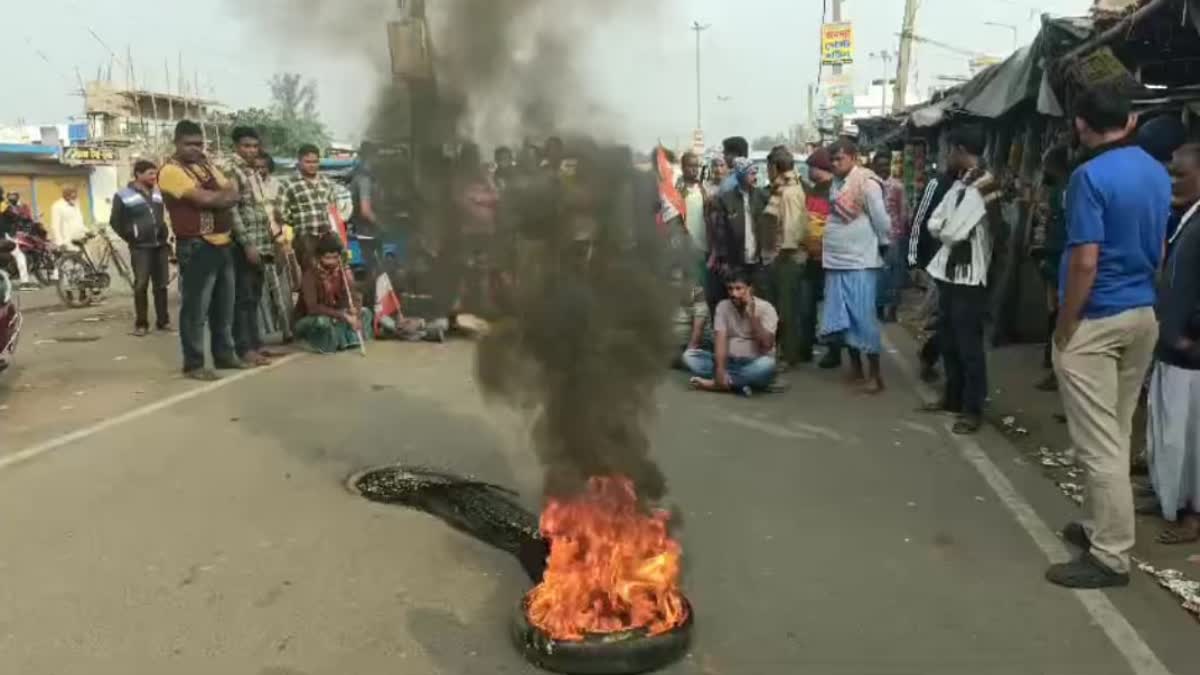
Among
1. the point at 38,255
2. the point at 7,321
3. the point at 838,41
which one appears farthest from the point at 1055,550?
the point at 838,41

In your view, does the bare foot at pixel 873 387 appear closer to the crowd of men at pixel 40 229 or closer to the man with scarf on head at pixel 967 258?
the man with scarf on head at pixel 967 258

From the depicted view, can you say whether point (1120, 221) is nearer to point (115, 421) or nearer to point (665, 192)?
point (665, 192)

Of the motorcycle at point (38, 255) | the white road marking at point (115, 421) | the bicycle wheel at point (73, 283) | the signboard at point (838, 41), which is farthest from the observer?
the signboard at point (838, 41)

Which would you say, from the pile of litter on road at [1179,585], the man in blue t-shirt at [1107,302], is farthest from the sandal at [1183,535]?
the man in blue t-shirt at [1107,302]

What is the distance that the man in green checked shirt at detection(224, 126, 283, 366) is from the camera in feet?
27.3

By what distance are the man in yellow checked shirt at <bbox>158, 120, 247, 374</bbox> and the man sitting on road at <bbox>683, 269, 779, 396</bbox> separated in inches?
156

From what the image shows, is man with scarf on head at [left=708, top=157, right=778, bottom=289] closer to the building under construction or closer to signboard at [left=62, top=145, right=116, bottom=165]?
the building under construction

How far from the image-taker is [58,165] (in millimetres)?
25000

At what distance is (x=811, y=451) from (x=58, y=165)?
24809 mm

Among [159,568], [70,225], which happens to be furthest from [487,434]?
[70,225]

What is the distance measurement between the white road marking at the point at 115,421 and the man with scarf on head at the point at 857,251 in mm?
4816

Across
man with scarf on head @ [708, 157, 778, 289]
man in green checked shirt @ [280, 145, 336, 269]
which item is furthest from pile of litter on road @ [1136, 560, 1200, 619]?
man in green checked shirt @ [280, 145, 336, 269]

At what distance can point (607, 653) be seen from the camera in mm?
3211

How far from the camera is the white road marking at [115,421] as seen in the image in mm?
5945
